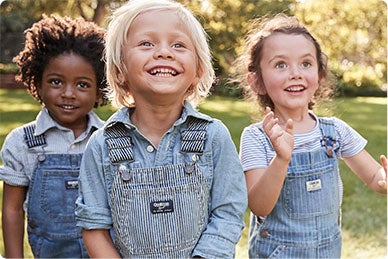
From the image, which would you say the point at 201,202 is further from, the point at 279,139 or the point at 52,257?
the point at 52,257

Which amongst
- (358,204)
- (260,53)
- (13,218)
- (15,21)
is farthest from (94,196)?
(15,21)

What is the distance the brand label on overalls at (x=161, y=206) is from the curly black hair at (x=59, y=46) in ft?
2.96

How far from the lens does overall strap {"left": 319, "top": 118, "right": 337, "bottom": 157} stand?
103 inches

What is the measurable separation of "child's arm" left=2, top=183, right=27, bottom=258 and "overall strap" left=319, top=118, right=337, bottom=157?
1.42 m

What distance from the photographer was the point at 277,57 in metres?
2.60

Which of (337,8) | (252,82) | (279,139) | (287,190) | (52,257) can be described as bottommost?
(52,257)

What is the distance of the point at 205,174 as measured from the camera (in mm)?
2062

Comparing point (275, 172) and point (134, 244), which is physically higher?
point (275, 172)

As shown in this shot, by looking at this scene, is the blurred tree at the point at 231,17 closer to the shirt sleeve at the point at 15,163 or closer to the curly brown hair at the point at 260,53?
the curly brown hair at the point at 260,53

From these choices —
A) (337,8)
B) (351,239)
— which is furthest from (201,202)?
(337,8)

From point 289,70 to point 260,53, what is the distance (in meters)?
0.20

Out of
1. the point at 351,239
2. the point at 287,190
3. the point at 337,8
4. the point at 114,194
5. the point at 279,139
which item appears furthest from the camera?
the point at 337,8

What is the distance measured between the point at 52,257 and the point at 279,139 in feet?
4.04

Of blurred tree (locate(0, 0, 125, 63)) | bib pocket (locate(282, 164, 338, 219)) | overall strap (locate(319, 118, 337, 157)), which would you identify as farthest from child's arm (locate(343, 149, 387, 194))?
blurred tree (locate(0, 0, 125, 63))
